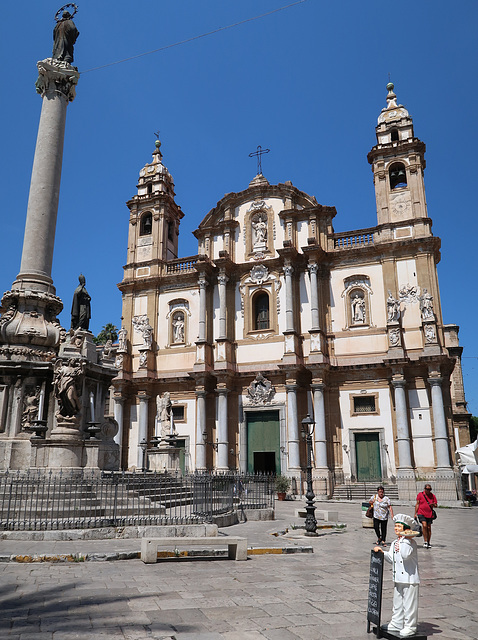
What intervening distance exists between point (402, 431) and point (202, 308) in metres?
13.2

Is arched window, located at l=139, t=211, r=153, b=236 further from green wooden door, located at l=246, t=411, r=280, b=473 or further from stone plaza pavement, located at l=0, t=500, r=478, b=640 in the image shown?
stone plaza pavement, located at l=0, t=500, r=478, b=640

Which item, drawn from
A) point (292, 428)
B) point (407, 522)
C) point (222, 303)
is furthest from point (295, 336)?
point (407, 522)

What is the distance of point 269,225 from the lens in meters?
32.1

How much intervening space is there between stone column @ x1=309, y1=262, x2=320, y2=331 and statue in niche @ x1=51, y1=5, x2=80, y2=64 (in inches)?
633

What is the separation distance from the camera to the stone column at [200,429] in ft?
95.4

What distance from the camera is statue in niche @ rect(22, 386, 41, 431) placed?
1351 cm

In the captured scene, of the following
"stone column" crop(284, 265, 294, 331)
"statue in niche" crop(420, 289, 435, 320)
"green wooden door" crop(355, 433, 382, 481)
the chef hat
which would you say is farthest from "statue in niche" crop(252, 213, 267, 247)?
the chef hat

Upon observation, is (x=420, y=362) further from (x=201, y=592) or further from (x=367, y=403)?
(x=201, y=592)

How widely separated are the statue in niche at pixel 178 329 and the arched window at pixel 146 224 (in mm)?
6697

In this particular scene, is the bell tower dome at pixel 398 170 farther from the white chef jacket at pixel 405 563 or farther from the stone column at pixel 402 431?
the white chef jacket at pixel 405 563

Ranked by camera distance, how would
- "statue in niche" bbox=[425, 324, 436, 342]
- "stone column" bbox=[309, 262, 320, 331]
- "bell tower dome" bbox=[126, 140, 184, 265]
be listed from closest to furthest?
"statue in niche" bbox=[425, 324, 436, 342], "stone column" bbox=[309, 262, 320, 331], "bell tower dome" bbox=[126, 140, 184, 265]

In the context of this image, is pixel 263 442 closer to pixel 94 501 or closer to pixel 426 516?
pixel 426 516

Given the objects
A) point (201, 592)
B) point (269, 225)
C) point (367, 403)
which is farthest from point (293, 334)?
point (201, 592)

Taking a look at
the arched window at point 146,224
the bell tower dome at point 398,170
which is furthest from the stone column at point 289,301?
the arched window at point 146,224
